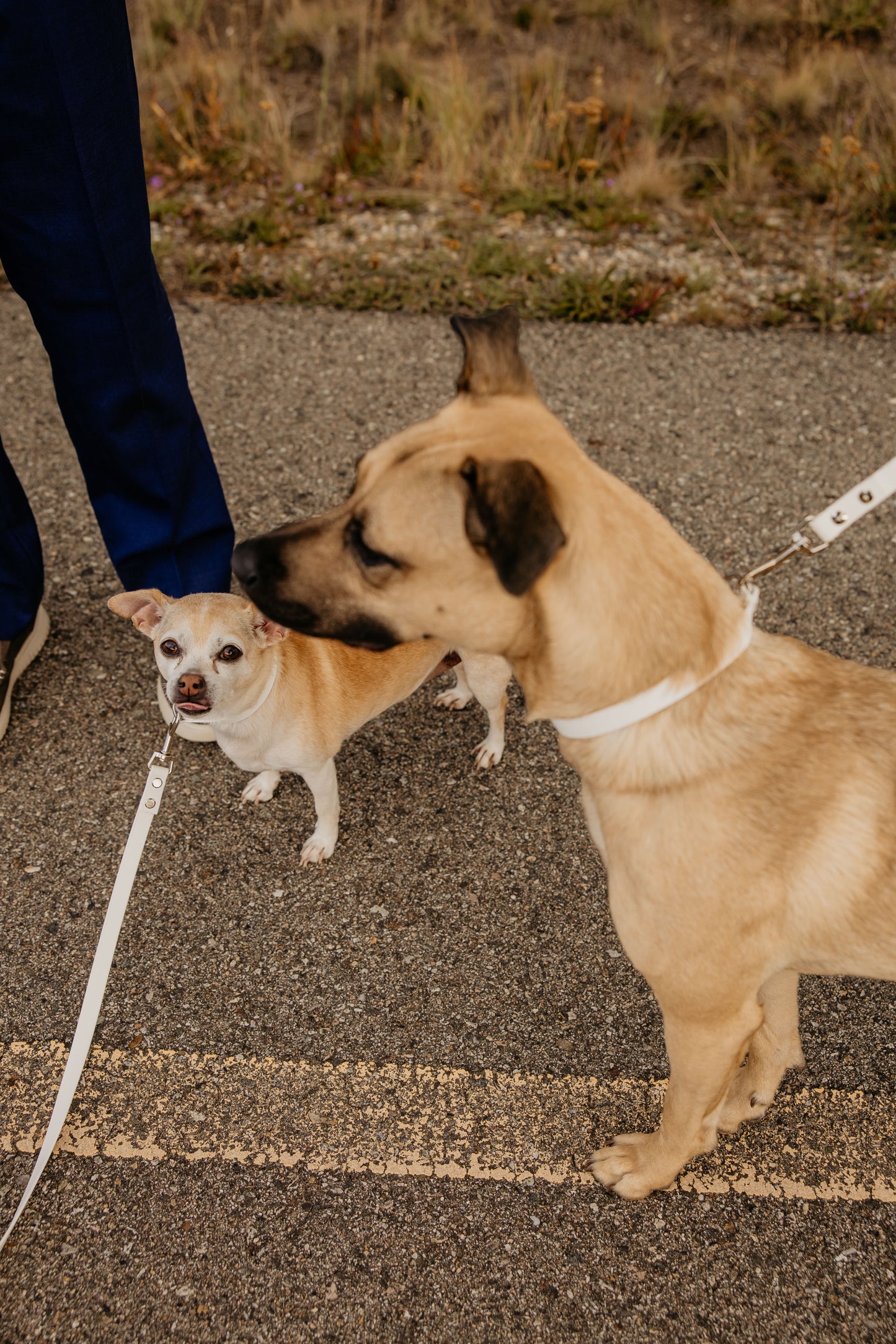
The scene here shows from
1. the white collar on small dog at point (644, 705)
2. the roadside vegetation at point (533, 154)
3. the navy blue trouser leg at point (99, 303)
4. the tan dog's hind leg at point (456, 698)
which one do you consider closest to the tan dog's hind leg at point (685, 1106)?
the white collar on small dog at point (644, 705)

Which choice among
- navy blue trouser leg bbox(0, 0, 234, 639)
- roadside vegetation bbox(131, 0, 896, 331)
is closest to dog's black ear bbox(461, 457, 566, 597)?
navy blue trouser leg bbox(0, 0, 234, 639)

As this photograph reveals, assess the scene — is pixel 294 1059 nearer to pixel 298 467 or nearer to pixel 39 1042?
pixel 39 1042

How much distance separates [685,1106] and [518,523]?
5.45 ft

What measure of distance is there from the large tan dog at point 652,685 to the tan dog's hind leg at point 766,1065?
1.64 ft

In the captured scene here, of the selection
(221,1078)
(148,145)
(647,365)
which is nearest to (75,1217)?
(221,1078)

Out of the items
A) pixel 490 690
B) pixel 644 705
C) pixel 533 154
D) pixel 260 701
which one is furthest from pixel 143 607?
pixel 533 154

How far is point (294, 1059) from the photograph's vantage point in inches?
114

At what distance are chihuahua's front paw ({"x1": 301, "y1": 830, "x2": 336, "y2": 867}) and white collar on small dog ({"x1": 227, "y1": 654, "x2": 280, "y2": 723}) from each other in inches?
22.7

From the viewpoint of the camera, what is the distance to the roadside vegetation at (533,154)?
6152mm

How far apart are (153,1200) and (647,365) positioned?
512 cm

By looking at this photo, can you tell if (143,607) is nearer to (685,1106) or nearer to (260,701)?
(260,701)

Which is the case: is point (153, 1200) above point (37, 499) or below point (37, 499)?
below

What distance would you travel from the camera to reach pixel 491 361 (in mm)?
2301

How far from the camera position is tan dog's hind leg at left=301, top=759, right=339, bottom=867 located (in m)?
3.31
